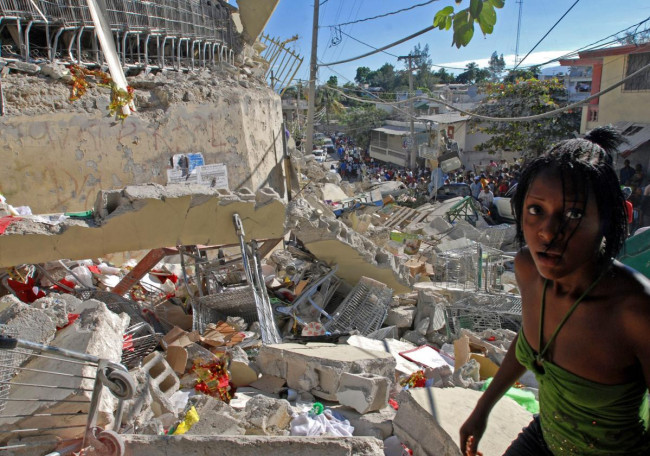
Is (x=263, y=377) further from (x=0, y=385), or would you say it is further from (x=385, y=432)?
(x=0, y=385)

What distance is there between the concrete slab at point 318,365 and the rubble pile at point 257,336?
13 millimetres

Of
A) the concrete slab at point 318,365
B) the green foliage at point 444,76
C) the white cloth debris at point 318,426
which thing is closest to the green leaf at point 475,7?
the white cloth debris at point 318,426

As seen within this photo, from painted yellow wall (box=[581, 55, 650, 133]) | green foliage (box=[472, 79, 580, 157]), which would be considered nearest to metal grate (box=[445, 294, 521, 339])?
painted yellow wall (box=[581, 55, 650, 133])

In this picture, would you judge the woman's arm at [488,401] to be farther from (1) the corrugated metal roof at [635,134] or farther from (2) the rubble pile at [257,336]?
(1) the corrugated metal roof at [635,134]

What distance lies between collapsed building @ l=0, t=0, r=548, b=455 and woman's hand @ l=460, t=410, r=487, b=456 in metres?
0.71

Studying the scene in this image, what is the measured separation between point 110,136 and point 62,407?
701cm

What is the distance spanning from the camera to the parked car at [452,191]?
717 inches

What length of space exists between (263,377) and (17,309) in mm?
2128

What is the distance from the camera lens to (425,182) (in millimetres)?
21156

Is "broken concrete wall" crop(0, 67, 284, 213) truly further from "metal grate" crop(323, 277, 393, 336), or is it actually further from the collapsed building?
"metal grate" crop(323, 277, 393, 336)

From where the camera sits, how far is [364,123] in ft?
131

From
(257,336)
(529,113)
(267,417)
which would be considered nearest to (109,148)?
(257,336)

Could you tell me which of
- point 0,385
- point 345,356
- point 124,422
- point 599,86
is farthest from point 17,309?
point 599,86

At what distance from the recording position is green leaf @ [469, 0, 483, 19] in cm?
132
